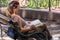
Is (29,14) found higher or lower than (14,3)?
lower

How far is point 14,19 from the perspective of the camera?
5992 millimetres

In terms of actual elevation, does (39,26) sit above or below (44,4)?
above

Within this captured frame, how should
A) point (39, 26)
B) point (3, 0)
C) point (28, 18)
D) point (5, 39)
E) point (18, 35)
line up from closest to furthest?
1. point (18, 35)
2. point (39, 26)
3. point (5, 39)
4. point (28, 18)
5. point (3, 0)

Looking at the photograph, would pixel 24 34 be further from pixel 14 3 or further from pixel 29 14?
pixel 29 14

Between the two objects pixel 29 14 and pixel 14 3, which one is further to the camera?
pixel 29 14

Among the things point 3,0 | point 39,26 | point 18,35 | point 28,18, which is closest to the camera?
point 18,35

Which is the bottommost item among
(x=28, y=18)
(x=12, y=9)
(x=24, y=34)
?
(x=28, y=18)

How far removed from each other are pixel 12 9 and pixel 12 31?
486 mm

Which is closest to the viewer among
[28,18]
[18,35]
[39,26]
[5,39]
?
[18,35]

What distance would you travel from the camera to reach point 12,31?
606 cm

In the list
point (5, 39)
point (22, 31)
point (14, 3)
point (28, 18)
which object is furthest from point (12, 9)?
point (28, 18)

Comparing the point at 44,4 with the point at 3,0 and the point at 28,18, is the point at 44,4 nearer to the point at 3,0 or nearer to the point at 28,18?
the point at 28,18

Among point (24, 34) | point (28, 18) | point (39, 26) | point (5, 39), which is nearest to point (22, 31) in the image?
point (24, 34)

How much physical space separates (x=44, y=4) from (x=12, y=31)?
667 centimetres
